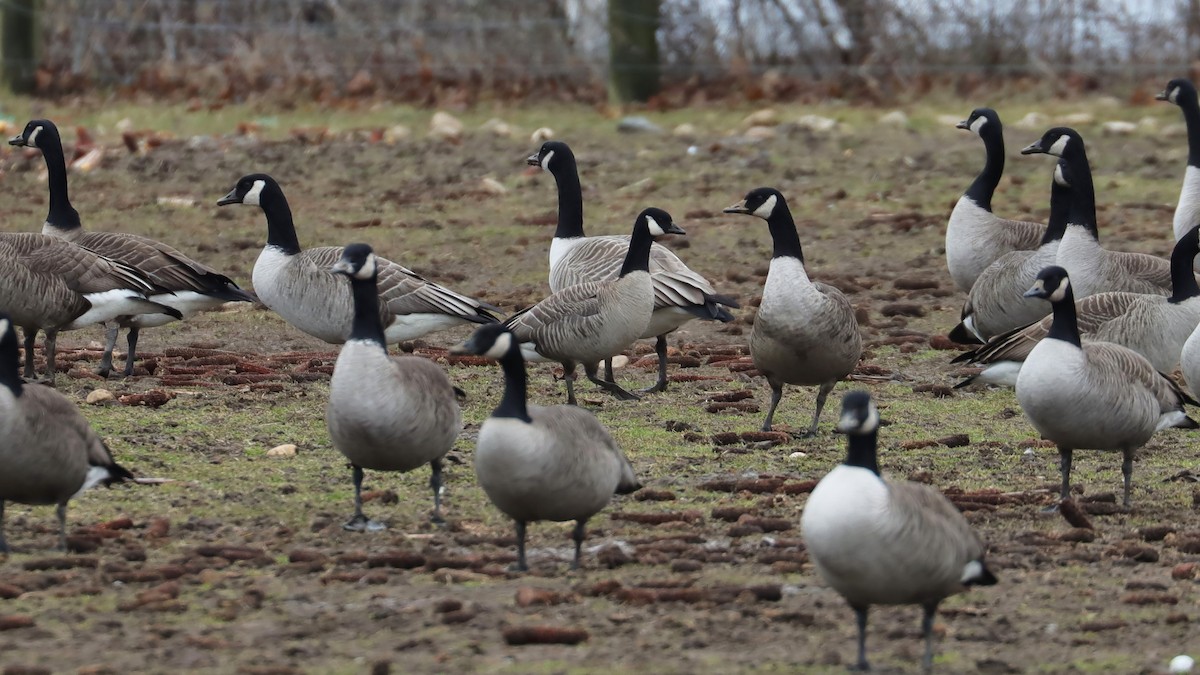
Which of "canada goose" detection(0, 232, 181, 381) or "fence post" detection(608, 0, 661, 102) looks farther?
"fence post" detection(608, 0, 661, 102)

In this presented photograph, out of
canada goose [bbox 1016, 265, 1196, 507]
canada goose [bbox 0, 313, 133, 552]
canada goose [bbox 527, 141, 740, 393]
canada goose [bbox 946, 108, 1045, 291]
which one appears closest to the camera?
canada goose [bbox 0, 313, 133, 552]

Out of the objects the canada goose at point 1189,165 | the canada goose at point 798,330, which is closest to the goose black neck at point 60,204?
the canada goose at point 798,330

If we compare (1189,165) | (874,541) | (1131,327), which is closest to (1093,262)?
(1131,327)

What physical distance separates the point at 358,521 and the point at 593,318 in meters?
3.00

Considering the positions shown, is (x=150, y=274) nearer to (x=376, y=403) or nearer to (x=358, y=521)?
(x=358, y=521)

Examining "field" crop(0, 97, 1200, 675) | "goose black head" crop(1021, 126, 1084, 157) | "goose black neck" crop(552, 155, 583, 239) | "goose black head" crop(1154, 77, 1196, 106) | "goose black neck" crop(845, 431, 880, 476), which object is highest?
"goose black head" crop(1154, 77, 1196, 106)

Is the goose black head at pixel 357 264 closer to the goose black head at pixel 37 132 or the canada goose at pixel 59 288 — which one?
the canada goose at pixel 59 288

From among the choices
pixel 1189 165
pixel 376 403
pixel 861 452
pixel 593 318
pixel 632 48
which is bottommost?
pixel 593 318

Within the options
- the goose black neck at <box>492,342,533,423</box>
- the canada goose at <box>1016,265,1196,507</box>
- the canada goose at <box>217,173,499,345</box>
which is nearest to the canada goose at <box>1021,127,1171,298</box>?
the canada goose at <box>1016,265,1196,507</box>

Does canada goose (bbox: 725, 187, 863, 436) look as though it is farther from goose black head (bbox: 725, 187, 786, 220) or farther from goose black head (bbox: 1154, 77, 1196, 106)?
goose black head (bbox: 1154, 77, 1196, 106)

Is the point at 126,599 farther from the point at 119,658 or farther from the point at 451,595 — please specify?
the point at 451,595

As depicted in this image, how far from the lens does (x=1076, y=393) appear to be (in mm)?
7551

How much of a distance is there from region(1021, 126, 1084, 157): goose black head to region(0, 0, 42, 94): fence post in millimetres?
14592

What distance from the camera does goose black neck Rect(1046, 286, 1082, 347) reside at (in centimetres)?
767
